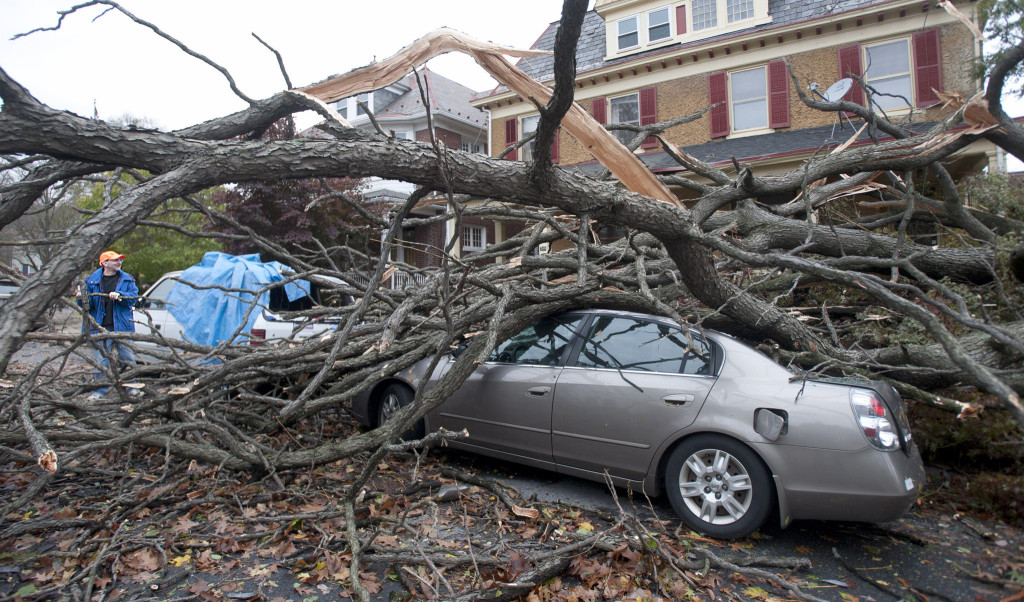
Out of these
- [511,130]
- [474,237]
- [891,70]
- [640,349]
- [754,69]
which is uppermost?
[754,69]

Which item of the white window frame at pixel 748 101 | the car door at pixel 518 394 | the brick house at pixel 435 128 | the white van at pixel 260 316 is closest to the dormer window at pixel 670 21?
the white window frame at pixel 748 101

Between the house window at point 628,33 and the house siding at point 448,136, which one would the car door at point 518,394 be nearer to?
the house window at point 628,33

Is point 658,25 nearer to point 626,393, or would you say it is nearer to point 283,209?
point 283,209

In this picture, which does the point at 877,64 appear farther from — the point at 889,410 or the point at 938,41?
the point at 889,410

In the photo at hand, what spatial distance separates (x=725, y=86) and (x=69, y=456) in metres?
16.1

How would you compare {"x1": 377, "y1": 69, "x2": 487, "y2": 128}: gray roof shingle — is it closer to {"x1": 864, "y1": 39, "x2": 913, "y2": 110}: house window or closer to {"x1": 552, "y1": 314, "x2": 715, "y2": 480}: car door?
{"x1": 864, "y1": 39, "x2": 913, "y2": 110}: house window

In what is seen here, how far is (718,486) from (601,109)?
15.4m

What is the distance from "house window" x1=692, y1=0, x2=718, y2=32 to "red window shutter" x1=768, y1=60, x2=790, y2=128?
7.45 ft

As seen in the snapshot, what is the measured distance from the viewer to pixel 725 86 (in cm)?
1573

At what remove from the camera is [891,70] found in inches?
559

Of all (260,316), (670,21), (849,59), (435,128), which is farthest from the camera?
(435,128)

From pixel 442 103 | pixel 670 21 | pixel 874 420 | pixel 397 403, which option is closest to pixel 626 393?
pixel 874 420

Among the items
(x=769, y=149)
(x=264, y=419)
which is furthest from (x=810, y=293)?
(x=769, y=149)

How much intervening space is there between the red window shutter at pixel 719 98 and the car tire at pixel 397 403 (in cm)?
1298
